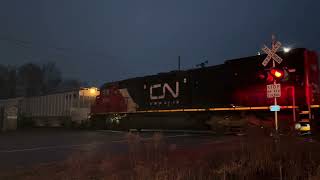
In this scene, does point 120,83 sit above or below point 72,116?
above

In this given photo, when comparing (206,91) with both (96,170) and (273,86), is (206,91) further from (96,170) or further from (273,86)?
(96,170)

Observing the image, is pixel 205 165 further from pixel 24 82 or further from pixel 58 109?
pixel 24 82

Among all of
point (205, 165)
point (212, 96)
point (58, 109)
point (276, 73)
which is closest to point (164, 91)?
point (212, 96)

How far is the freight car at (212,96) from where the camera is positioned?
17969mm

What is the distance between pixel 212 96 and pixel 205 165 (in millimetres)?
13253

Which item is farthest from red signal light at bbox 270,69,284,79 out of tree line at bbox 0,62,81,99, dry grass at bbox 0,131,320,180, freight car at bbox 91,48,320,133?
tree line at bbox 0,62,81,99

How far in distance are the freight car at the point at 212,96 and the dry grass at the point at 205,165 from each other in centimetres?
425

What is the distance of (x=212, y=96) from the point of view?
22.1m

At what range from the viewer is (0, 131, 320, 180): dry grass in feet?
25.6

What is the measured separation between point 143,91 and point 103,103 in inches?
207

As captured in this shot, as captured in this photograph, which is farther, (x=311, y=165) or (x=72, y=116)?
(x=72, y=116)

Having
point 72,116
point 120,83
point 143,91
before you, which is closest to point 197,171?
point 143,91

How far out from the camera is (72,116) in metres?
33.2

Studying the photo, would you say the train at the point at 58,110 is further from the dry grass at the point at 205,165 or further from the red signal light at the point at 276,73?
the red signal light at the point at 276,73
